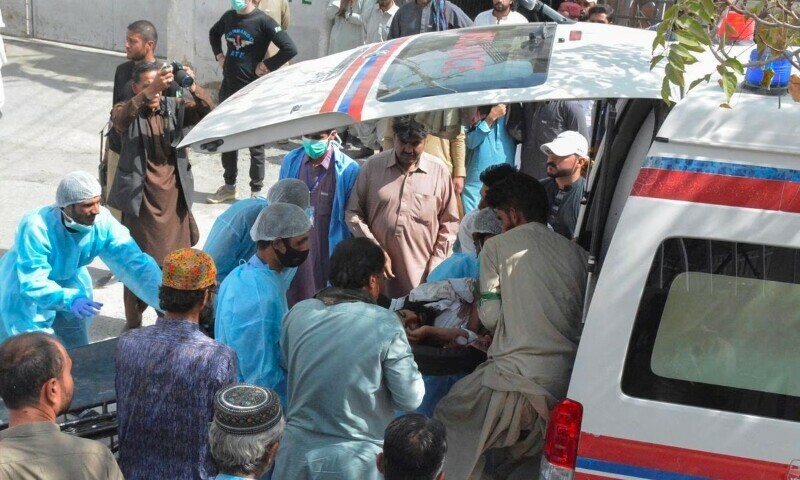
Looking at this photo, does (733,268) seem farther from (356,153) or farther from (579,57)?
(356,153)

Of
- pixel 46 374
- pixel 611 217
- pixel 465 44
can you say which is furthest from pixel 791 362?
pixel 46 374

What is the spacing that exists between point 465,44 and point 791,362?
1814 millimetres

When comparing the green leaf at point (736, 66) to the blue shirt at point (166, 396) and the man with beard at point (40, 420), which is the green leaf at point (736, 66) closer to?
the blue shirt at point (166, 396)

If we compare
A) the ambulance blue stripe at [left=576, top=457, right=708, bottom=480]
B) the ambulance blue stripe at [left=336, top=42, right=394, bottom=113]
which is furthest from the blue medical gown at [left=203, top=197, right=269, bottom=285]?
the ambulance blue stripe at [left=576, top=457, right=708, bottom=480]

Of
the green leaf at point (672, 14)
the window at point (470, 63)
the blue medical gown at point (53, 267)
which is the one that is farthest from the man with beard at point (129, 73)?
the green leaf at point (672, 14)

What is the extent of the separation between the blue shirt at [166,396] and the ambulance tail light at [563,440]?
1.15 m

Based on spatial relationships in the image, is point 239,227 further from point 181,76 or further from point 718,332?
point 718,332

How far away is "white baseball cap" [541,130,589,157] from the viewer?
18.4 feet

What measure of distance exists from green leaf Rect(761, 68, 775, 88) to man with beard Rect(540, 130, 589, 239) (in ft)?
6.81

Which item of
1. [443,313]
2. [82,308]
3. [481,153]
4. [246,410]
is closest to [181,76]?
[82,308]

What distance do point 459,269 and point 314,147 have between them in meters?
1.50

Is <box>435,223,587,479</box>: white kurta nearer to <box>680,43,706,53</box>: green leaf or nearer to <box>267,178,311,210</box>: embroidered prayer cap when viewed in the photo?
<box>680,43,706,53</box>: green leaf

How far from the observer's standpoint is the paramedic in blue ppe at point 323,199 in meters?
6.20

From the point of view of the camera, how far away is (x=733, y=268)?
3.28 metres
